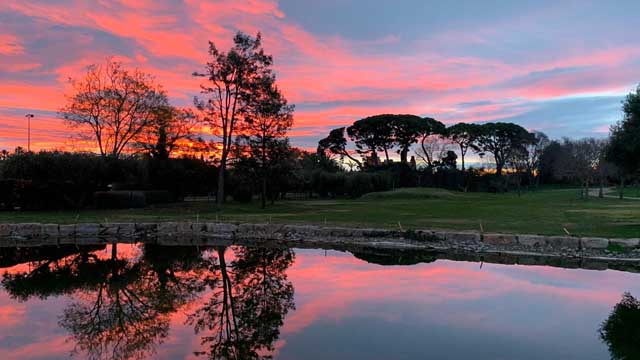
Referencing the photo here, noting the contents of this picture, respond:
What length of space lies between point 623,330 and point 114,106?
36347 mm

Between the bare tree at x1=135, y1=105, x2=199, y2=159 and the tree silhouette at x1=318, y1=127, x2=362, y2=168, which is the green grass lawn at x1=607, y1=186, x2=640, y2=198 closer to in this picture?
the tree silhouette at x1=318, y1=127, x2=362, y2=168


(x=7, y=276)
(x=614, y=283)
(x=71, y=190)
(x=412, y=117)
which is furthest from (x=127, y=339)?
(x=412, y=117)

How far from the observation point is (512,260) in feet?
45.3

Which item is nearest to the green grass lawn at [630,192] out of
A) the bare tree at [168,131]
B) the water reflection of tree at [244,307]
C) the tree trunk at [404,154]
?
the tree trunk at [404,154]

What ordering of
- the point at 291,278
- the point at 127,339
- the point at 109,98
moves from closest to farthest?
the point at 127,339, the point at 291,278, the point at 109,98

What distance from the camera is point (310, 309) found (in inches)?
350

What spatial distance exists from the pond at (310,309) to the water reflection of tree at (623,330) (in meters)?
0.03

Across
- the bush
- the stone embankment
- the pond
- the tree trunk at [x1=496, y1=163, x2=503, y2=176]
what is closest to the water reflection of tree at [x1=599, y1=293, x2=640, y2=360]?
the pond

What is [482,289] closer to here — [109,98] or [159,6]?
[159,6]

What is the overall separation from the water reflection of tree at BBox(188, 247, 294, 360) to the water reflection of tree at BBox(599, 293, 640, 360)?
15.6ft

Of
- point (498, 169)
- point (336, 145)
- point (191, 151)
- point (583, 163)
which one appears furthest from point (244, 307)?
point (498, 169)

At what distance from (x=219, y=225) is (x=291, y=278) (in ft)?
28.3

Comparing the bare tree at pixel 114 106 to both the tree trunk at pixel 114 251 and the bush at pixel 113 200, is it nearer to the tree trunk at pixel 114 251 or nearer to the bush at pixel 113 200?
the bush at pixel 113 200

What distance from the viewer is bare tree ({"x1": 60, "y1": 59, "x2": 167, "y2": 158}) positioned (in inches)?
1423
